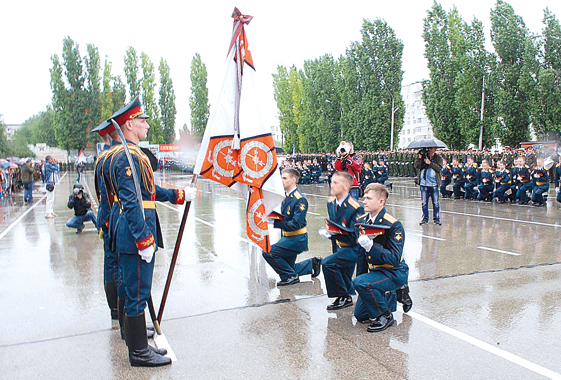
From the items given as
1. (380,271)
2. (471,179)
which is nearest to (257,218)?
(380,271)

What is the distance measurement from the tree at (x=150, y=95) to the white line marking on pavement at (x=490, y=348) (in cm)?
7251

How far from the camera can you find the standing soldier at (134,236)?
3887 millimetres

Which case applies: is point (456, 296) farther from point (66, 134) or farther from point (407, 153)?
point (66, 134)

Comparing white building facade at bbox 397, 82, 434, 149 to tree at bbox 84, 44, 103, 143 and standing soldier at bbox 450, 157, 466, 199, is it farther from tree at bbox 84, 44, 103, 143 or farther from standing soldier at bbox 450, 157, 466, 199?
standing soldier at bbox 450, 157, 466, 199

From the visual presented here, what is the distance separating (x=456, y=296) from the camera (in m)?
5.75

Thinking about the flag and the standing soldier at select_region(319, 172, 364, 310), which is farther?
the standing soldier at select_region(319, 172, 364, 310)

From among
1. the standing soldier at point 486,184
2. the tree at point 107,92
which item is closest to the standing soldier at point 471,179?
the standing soldier at point 486,184

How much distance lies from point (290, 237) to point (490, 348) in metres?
2.79

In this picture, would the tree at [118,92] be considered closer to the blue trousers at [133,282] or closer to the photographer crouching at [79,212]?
the photographer crouching at [79,212]

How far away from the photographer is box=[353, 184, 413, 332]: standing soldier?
4.75 metres

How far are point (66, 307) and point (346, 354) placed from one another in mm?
3312

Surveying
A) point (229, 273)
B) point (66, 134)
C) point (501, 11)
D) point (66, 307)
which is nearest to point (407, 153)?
point (501, 11)


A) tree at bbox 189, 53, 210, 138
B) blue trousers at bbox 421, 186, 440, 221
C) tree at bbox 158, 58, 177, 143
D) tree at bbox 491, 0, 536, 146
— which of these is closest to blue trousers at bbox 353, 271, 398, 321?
blue trousers at bbox 421, 186, 440, 221

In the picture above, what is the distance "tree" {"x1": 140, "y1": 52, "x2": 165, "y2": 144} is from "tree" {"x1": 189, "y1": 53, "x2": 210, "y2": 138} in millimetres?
5908
